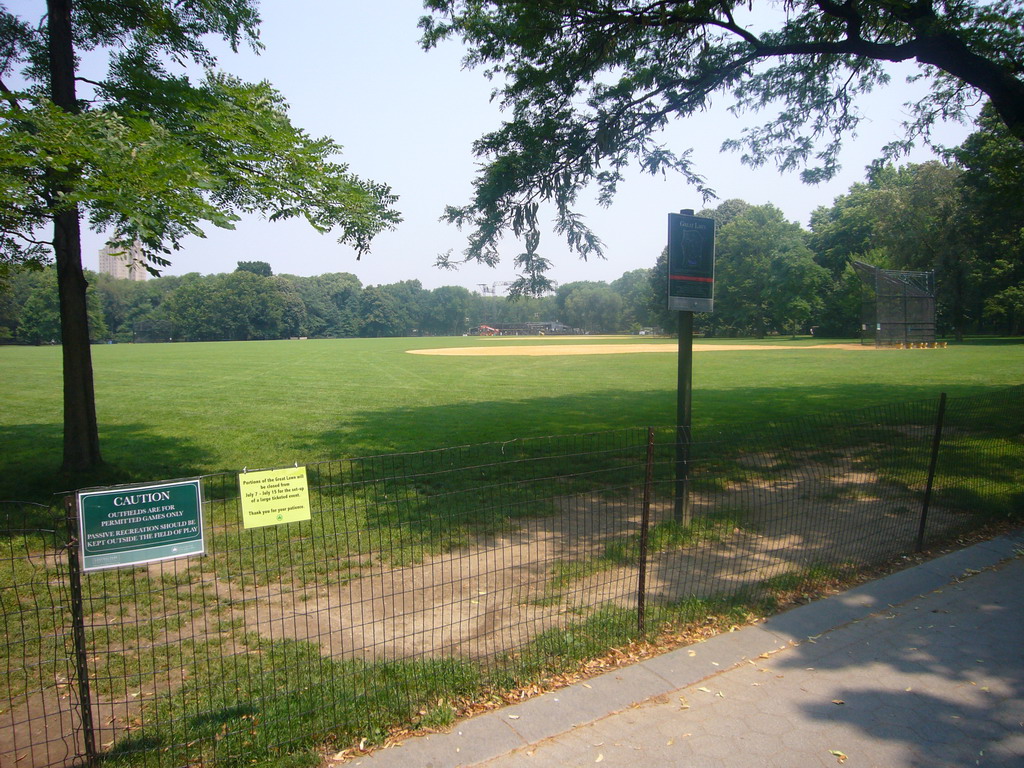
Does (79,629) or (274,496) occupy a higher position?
(274,496)

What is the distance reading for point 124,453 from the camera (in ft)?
39.5

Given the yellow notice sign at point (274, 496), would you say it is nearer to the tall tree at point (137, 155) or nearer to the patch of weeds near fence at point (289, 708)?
the patch of weeds near fence at point (289, 708)

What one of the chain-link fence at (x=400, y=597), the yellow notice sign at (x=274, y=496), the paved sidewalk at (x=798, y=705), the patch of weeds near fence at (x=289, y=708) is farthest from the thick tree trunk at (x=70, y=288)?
the paved sidewalk at (x=798, y=705)

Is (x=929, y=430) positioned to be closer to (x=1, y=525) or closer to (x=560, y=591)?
(x=560, y=591)

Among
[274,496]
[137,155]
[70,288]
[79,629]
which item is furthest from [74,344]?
[79,629]

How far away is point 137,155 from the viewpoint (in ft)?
20.1

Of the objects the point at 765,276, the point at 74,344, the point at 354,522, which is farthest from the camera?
the point at 765,276

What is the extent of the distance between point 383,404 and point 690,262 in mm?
14149

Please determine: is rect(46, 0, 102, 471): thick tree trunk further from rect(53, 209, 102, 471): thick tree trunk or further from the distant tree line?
the distant tree line

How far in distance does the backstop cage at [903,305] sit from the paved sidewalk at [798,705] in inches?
1856

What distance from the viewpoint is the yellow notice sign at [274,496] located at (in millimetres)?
3760

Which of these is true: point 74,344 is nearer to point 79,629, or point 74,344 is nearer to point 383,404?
point 79,629

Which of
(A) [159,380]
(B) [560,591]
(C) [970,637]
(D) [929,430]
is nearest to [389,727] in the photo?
(B) [560,591]

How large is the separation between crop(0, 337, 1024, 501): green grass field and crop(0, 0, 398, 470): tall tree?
9.33ft
